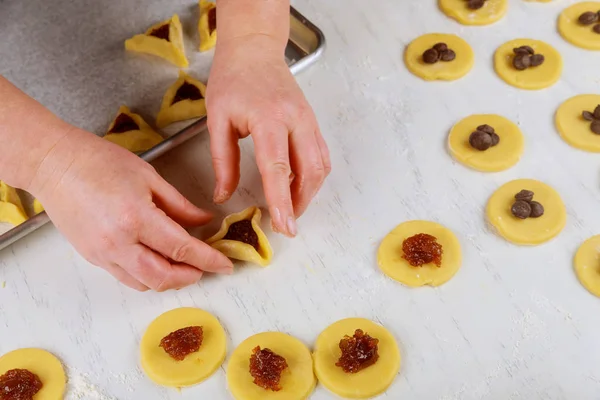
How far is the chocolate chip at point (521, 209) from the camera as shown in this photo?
126 centimetres

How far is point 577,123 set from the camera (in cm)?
141

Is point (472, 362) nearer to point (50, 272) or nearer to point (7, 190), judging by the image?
point (50, 272)

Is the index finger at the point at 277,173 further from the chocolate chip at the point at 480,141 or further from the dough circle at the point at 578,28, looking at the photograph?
the dough circle at the point at 578,28

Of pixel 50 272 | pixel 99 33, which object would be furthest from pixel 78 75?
pixel 50 272

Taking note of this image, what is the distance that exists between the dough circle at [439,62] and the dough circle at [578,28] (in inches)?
9.5

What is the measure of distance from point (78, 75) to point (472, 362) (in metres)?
1.13

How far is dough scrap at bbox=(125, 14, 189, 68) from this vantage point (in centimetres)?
159

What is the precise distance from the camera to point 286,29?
1366mm

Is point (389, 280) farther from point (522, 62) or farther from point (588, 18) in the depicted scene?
point (588, 18)

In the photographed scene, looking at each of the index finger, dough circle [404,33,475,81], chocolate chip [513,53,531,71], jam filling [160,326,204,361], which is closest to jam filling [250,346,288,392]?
jam filling [160,326,204,361]

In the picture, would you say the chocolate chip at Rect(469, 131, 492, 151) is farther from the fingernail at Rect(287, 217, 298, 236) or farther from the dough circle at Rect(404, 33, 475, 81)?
the fingernail at Rect(287, 217, 298, 236)

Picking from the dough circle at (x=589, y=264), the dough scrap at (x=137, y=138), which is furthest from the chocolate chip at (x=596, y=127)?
the dough scrap at (x=137, y=138)

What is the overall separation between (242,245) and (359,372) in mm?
313

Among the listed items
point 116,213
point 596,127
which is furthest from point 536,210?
point 116,213
